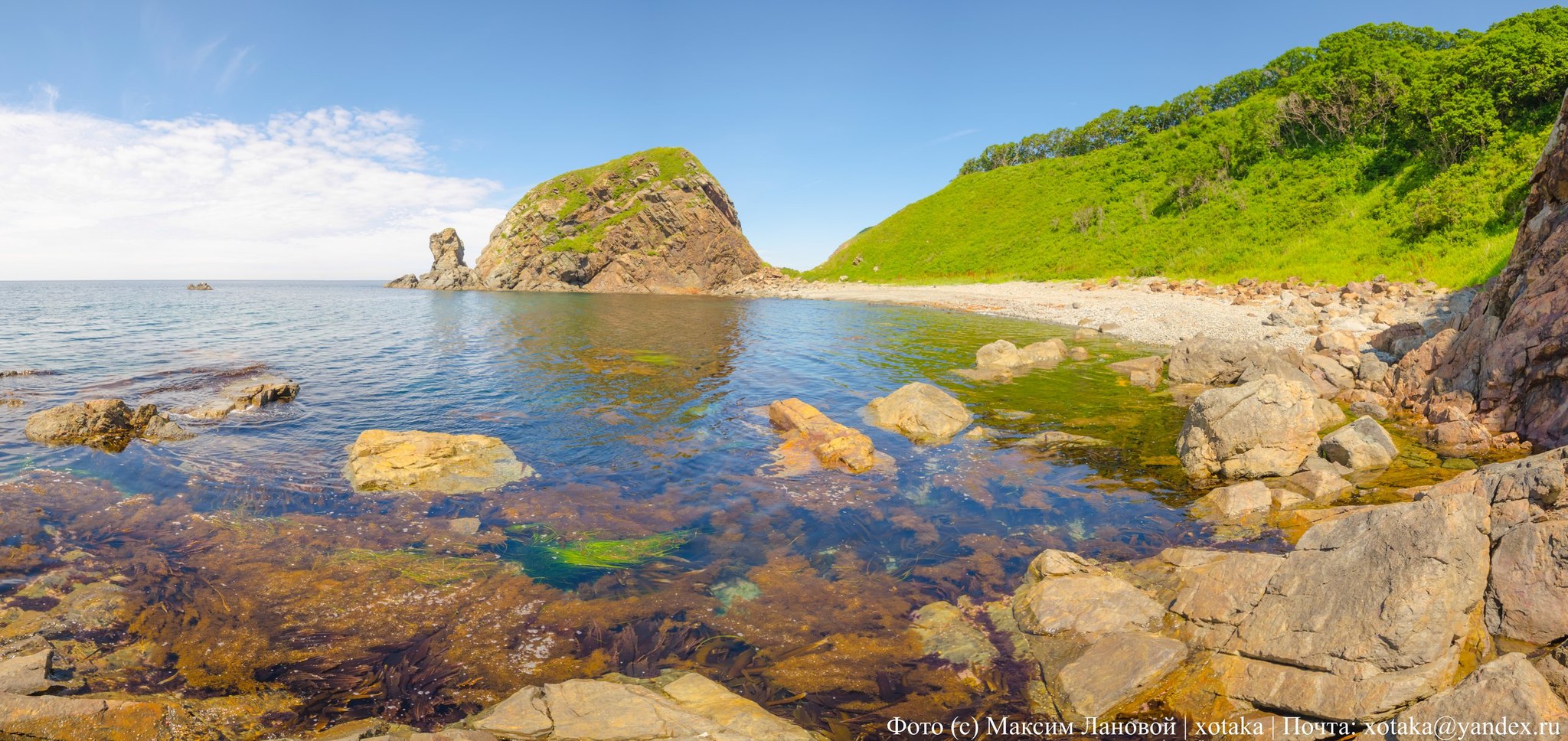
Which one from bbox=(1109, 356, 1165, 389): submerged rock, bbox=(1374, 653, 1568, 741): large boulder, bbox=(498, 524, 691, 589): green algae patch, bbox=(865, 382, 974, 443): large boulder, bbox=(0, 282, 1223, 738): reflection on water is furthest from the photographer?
bbox=(1109, 356, 1165, 389): submerged rock

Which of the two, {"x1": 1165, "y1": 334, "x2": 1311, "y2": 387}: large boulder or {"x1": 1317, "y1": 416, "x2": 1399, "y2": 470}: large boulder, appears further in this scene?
{"x1": 1165, "y1": 334, "x2": 1311, "y2": 387}: large boulder

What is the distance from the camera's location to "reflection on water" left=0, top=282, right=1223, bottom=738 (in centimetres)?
705

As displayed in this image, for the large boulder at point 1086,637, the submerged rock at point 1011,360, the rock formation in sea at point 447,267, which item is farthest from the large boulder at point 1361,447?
the rock formation in sea at point 447,267

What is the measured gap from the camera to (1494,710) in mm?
4852

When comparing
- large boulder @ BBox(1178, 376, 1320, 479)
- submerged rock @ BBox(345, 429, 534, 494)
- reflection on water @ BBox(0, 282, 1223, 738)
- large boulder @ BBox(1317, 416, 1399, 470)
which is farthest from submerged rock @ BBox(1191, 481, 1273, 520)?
submerged rock @ BBox(345, 429, 534, 494)

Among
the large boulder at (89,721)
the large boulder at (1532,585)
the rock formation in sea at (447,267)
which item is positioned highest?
the rock formation in sea at (447,267)

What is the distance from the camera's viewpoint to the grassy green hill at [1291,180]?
42031 millimetres

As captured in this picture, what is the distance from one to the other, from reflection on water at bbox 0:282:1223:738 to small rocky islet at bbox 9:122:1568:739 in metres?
0.06

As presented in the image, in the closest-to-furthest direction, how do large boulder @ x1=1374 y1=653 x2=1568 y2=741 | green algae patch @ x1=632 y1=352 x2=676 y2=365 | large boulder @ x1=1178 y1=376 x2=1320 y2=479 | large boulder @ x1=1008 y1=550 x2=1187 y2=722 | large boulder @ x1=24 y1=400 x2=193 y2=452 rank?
large boulder @ x1=1374 y1=653 x2=1568 y2=741
large boulder @ x1=1008 y1=550 x2=1187 y2=722
large boulder @ x1=1178 y1=376 x2=1320 y2=479
large boulder @ x1=24 y1=400 x2=193 y2=452
green algae patch @ x1=632 y1=352 x2=676 y2=365

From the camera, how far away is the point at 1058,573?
880cm

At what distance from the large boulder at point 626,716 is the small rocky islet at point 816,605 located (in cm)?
3

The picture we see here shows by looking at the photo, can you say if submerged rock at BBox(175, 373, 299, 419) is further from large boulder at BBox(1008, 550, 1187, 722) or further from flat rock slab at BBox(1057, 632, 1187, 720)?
flat rock slab at BBox(1057, 632, 1187, 720)

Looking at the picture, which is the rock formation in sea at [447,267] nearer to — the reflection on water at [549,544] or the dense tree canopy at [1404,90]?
the reflection on water at [549,544]

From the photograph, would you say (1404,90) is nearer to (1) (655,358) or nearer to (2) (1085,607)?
(1) (655,358)
